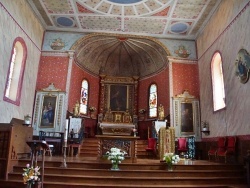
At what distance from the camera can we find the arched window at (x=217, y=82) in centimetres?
1052

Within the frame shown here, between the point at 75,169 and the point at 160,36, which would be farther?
the point at 160,36

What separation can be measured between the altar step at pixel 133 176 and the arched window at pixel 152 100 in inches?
305

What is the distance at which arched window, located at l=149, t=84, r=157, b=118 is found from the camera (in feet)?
49.6

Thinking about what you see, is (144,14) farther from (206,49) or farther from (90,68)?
(90,68)

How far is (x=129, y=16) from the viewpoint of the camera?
11922 millimetres

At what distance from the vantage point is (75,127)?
481 inches

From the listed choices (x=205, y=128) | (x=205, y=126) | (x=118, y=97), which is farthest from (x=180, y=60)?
(x=118, y=97)

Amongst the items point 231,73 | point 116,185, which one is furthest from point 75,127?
point 231,73

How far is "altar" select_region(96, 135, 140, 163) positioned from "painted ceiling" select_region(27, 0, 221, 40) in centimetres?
655

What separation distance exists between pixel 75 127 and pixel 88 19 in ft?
19.6

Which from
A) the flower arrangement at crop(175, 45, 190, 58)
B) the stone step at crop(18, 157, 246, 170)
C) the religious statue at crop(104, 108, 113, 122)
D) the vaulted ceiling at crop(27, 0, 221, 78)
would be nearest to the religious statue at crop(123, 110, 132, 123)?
the religious statue at crop(104, 108, 113, 122)

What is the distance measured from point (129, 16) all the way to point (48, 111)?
261 inches

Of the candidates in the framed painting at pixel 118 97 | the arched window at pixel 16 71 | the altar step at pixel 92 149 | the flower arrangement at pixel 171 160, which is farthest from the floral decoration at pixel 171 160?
the framed painting at pixel 118 97

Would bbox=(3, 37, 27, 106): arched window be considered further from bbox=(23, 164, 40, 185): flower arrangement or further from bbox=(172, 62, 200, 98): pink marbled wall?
→ bbox=(172, 62, 200, 98): pink marbled wall
